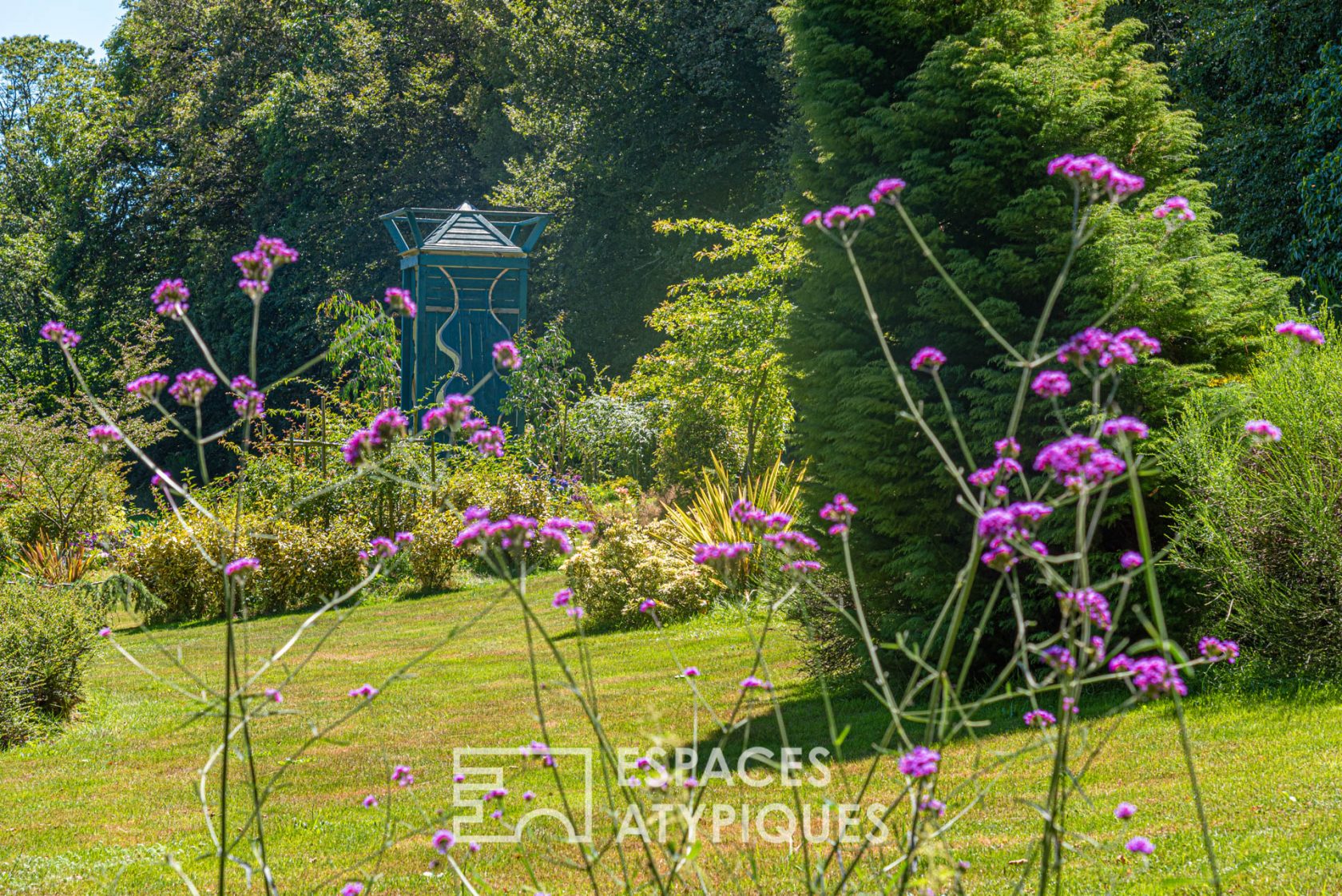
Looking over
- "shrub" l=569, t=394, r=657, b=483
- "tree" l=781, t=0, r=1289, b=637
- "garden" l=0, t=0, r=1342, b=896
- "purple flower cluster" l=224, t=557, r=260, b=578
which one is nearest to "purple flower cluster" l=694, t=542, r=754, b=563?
"garden" l=0, t=0, r=1342, b=896

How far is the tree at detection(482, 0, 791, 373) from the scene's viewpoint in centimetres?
2362

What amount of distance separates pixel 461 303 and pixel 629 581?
27.7 ft

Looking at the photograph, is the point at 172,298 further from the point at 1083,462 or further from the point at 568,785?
the point at 568,785

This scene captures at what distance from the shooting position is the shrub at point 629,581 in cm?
993

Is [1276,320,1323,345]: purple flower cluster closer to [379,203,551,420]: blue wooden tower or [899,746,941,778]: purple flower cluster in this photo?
[899,746,941,778]: purple flower cluster

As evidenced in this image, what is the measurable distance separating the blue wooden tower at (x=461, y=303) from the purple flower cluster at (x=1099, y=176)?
14.7 meters

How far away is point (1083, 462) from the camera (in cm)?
195

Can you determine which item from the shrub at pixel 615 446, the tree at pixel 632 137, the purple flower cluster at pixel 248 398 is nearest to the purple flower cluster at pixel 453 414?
the purple flower cluster at pixel 248 398

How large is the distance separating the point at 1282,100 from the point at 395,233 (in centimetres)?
1243

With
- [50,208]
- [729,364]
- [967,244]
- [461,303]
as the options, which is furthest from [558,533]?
[50,208]

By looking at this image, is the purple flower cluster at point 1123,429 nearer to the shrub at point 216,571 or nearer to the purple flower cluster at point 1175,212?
the purple flower cluster at point 1175,212

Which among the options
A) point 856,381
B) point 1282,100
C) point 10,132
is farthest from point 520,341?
point 10,132

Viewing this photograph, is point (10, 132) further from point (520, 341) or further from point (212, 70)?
point (520, 341)

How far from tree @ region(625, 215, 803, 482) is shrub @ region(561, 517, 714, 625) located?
2027mm
